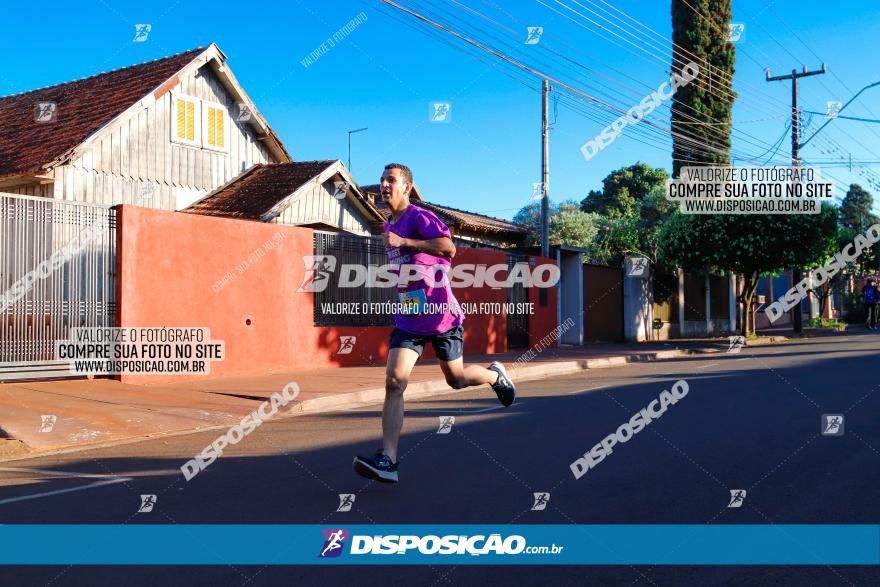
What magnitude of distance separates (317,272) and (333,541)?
11.0 meters

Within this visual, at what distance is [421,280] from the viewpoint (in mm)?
5359

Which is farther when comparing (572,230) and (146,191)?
(572,230)

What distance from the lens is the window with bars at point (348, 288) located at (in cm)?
1507

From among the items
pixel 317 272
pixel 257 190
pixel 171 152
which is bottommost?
pixel 317 272

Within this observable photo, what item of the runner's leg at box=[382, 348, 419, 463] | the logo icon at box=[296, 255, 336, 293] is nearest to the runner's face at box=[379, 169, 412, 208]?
the runner's leg at box=[382, 348, 419, 463]

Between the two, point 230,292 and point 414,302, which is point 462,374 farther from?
point 230,292

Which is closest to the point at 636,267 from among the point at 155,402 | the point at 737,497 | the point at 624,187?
the point at 155,402

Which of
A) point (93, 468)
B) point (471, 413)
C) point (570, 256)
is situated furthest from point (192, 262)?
point (570, 256)

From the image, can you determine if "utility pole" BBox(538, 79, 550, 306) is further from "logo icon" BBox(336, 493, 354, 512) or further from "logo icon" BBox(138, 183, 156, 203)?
"logo icon" BBox(336, 493, 354, 512)

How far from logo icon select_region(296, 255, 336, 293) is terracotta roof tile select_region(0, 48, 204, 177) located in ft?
18.3

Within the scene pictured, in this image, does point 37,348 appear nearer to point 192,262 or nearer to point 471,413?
point 192,262

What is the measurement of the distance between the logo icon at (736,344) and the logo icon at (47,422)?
16.7 m

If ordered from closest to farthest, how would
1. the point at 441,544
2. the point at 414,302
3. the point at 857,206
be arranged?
the point at 441,544 → the point at 414,302 → the point at 857,206
